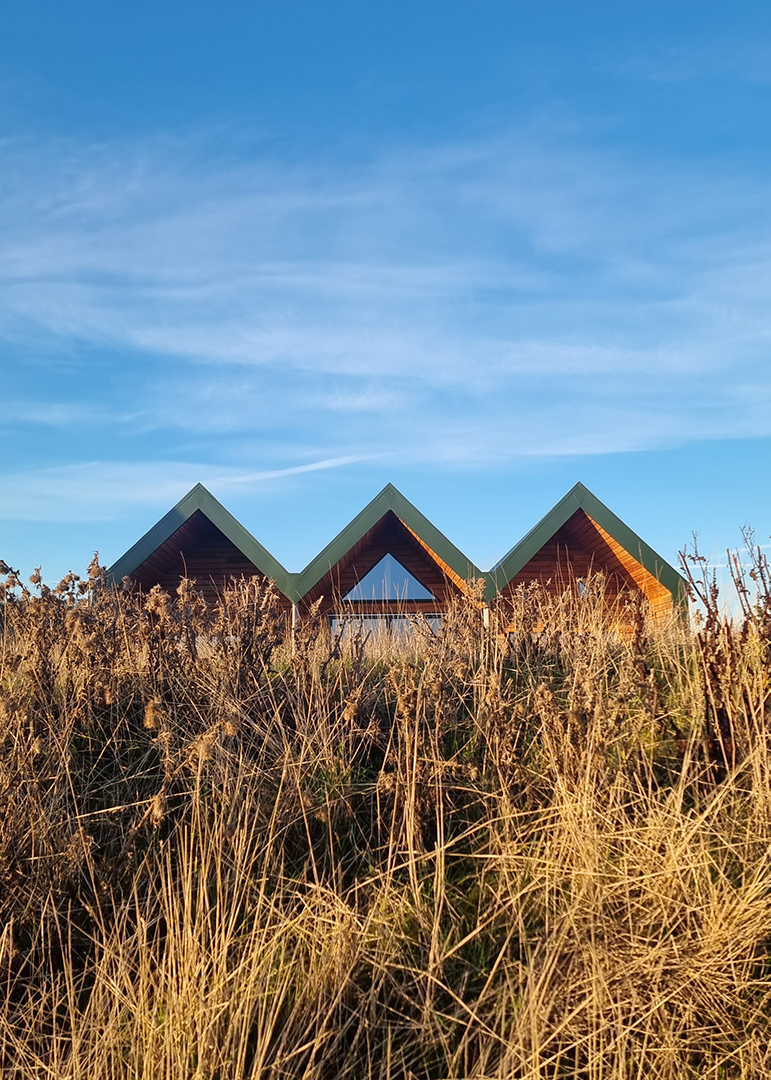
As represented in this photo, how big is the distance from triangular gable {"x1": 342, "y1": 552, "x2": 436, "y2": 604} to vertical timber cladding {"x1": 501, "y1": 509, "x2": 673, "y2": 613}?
1871 millimetres

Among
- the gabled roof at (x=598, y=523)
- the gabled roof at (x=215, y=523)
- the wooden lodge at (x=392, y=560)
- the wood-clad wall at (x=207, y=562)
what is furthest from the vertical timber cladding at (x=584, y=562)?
the wood-clad wall at (x=207, y=562)

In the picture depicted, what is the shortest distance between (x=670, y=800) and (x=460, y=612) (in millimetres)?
3408

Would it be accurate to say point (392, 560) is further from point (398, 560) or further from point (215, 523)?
point (215, 523)

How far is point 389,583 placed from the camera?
1692 cm

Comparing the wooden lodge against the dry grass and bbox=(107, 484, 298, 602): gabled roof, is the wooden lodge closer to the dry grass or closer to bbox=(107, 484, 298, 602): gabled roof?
bbox=(107, 484, 298, 602): gabled roof

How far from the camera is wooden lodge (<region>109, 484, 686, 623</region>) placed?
14.9 meters

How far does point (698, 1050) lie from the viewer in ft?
10.2

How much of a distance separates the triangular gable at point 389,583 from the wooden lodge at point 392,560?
0.07 feet

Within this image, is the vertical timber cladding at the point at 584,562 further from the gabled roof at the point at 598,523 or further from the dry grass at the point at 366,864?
the dry grass at the point at 366,864

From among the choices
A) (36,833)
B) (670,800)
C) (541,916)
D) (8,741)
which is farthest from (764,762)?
(8,741)

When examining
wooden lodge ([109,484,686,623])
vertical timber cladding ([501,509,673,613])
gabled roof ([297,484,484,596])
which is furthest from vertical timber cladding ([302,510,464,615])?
vertical timber cladding ([501,509,673,613])

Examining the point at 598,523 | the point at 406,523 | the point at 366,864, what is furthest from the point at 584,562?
the point at 366,864

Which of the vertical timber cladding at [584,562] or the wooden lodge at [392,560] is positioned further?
the vertical timber cladding at [584,562]

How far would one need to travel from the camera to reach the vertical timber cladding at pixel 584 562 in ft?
54.5
